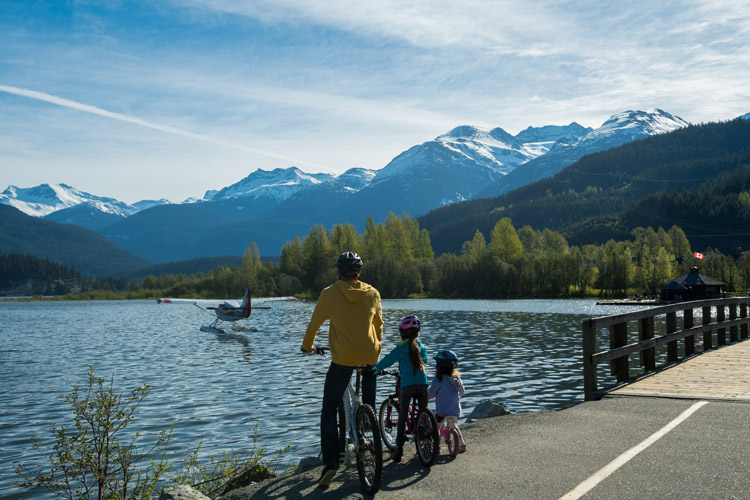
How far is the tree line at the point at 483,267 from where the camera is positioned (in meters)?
131

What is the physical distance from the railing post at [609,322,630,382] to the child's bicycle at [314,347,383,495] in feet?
26.2

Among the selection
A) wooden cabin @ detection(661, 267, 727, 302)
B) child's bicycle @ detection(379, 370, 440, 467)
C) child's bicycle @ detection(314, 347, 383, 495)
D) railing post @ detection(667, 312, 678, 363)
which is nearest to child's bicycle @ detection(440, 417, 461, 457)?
child's bicycle @ detection(379, 370, 440, 467)

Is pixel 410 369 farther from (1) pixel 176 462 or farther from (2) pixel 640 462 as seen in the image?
(1) pixel 176 462

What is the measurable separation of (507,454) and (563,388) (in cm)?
1416

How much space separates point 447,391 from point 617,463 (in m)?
2.42

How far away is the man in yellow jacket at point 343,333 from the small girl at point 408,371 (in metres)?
0.69

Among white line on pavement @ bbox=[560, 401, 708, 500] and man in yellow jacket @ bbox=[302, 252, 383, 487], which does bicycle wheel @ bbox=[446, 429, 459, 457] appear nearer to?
man in yellow jacket @ bbox=[302, 252, 383, 487]

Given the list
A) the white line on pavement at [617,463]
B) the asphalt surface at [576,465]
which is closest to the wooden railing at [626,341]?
the asphalt surface at [576,465]

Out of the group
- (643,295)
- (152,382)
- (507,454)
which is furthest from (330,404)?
(643,295)

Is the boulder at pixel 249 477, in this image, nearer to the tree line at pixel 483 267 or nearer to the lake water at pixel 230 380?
the lake water at pixel 230 380

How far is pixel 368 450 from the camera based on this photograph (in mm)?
7664

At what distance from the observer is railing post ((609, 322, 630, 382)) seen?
14.6m

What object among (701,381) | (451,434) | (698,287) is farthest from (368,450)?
(698,287)

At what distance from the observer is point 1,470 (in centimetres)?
1401
